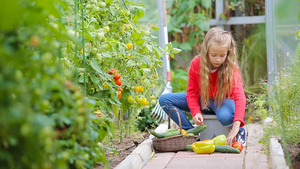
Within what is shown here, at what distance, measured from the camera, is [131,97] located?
3422 millimetres

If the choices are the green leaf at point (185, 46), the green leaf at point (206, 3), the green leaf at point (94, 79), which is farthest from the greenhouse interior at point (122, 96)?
the green leaf at point (206, 3)

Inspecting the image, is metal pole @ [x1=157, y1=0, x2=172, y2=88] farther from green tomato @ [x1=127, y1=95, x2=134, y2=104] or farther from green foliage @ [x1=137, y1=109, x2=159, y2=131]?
green tomato @ [x1=127, y1=95, x2=134, y2=104]

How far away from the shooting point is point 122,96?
3.51m

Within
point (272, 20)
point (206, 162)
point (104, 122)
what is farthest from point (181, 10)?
point (104, 122)

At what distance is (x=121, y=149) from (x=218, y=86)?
3.58ft

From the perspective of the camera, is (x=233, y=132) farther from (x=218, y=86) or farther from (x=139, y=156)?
(x=139, y=156)

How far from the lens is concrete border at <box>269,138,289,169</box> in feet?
8.69

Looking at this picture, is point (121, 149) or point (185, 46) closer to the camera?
point (121, 149)

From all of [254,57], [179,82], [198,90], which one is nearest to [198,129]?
[198,90]

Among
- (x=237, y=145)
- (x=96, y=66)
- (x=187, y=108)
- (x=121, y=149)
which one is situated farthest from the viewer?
(x=187, y=108)

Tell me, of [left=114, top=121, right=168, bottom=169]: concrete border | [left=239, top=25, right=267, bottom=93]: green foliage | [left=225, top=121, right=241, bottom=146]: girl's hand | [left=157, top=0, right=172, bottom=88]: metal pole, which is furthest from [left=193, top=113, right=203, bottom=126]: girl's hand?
[left=239, top=25, right=267, bottom=93]: green foliage

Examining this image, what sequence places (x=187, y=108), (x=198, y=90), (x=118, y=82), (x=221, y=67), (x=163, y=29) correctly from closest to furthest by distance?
(x=118, y=82), (x=221, y=67), (x=198, y=90), (x=187, y=108), (x=163, y=29)

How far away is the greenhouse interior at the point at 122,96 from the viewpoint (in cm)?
133

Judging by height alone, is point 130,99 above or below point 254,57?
below
